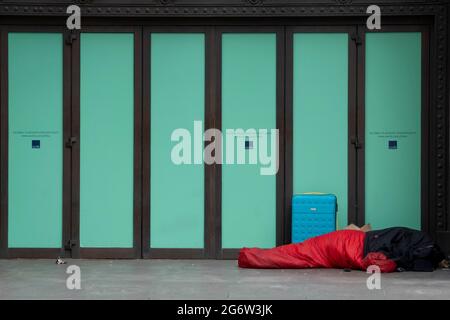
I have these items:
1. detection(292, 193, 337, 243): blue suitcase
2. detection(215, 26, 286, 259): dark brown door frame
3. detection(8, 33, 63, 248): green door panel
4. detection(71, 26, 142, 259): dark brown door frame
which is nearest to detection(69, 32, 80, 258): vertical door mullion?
detection(71, 26, 142, 259): dark brown door frame

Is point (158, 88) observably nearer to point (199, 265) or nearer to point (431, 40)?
point (199, 265)

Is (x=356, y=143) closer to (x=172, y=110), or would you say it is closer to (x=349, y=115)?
(x=349, y=115)

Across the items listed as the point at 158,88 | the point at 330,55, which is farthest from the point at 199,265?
the point at 330,55

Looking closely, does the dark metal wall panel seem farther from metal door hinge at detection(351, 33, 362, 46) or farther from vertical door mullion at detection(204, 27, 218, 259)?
metal door hinge at detection(351, 33, 362, 46)

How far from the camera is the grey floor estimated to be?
799 centimetres

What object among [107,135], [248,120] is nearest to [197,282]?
[248,120]

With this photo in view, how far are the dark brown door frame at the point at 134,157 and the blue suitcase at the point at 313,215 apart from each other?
2061 mm

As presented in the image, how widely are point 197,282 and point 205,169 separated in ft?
7.27

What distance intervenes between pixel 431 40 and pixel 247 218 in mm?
3298

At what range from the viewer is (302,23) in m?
10.7

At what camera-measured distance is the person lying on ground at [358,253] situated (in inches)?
378

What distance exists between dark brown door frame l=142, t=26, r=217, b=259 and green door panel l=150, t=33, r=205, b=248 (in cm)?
5

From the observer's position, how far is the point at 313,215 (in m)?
10.4

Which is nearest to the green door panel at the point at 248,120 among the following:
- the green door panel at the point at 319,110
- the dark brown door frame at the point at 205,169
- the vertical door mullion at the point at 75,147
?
the dark brown door frame at the point at 205,169
